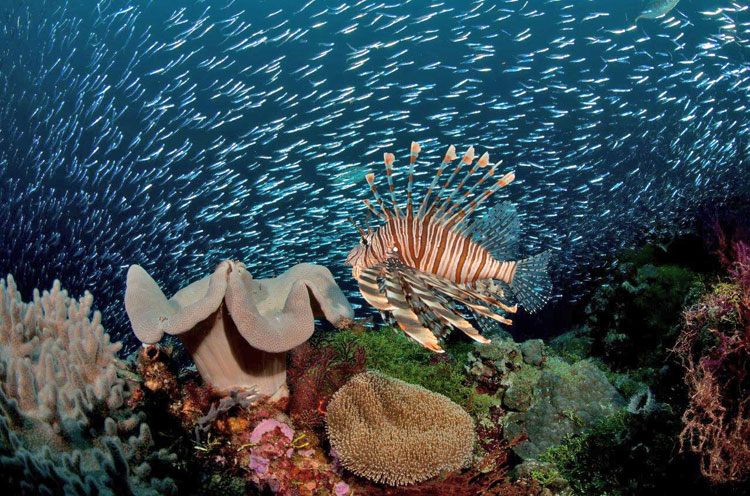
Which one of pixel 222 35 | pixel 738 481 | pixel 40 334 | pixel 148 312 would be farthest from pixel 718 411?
pixel 222 35

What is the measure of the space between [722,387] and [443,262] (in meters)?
1.96

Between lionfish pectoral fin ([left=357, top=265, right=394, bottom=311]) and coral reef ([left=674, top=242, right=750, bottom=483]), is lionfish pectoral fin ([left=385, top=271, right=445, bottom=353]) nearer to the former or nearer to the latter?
lionfish pectoral fin ([left=357, top=265, right=394, bottom=311])

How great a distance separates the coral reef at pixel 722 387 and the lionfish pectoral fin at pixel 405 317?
1945 millimetres

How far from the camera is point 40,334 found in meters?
2.70

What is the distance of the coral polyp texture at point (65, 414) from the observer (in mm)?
1719

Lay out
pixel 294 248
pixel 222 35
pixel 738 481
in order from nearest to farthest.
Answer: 1. pixel 738 481
2. pixel 294 248
3. pixel 222 35

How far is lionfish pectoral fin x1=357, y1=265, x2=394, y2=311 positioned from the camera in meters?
1.98

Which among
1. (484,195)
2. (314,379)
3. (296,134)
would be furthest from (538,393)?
(296,134)

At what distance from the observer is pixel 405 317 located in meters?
2.08

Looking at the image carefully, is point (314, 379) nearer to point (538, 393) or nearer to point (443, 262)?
point (443, 262)

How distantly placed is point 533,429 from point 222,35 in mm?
16164

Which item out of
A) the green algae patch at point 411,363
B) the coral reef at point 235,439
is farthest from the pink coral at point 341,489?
the green algae patch at point 411,363

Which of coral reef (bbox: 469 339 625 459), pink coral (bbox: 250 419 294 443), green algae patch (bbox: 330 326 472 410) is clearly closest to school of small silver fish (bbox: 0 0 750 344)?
green algae patch (bbox: 330 326 472 410)

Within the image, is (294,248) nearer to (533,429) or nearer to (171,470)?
(533,429)
